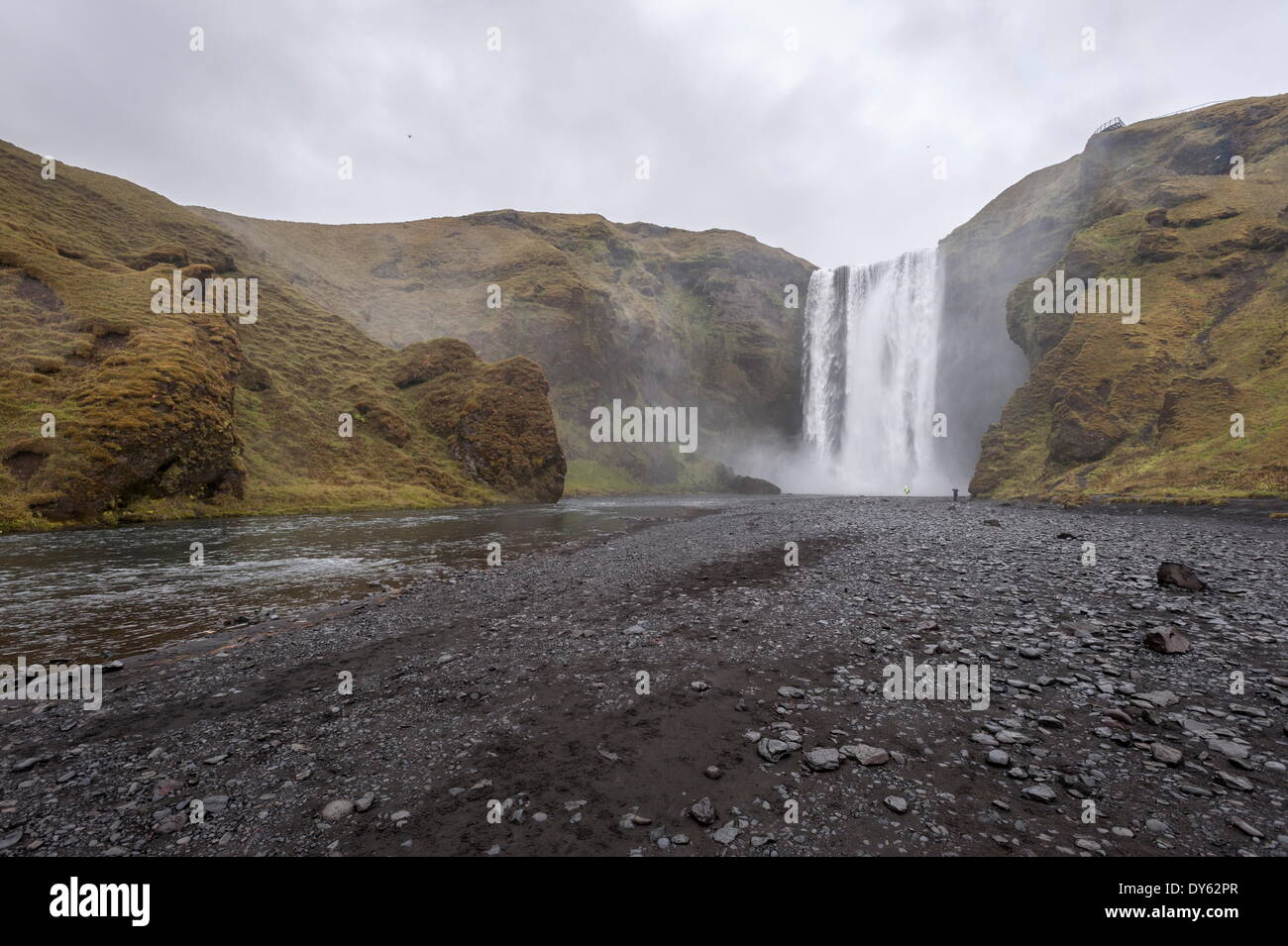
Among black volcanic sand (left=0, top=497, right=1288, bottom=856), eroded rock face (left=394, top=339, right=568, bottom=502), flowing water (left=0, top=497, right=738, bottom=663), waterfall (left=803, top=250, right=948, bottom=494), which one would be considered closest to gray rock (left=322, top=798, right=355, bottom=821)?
black volcanic sand (left=0, top=497, right=1288, bottom=856)

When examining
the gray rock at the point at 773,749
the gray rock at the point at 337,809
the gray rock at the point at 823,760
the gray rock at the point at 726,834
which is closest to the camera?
the gray rock at the point at 726,834

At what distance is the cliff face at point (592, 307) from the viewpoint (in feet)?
319

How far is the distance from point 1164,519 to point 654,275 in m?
119

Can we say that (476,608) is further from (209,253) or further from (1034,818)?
(209,253)

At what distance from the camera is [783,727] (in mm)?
5953

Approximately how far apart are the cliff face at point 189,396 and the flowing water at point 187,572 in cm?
560

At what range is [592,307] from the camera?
345ft

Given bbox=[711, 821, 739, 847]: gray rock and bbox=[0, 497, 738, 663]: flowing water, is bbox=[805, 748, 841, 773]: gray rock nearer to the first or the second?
bbox=[711, 821, 739, 847]: gray rock

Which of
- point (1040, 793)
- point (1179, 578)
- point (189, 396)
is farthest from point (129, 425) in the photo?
point (1179, 578)

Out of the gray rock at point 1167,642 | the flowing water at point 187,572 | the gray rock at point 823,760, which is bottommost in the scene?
the flowing water at point 187,572

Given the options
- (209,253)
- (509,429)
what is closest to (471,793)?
(509,429)

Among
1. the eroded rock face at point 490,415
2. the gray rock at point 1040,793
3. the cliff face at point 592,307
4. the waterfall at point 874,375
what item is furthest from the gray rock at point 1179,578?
the cliff face at point 592,307

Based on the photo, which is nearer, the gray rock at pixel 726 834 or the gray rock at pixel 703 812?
the gray rock at pixel 726 834

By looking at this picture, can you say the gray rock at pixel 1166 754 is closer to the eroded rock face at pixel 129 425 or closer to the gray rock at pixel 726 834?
the gray rock at pixel 726 834
